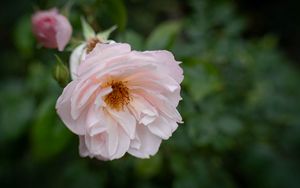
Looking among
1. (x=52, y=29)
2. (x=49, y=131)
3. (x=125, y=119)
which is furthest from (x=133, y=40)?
(x=125, y=119)

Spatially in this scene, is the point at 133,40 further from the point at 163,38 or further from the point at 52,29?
the point at 52,29

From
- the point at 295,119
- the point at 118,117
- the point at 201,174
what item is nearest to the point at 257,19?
the point at 295,119

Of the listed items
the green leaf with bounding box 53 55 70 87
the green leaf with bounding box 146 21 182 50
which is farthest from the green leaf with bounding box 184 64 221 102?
the green leaf with bounding box 53 55 70 87

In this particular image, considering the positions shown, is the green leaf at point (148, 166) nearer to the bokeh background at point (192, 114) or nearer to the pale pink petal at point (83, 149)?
the bokeh background at point (192, 114)

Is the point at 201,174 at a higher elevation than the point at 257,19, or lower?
higher

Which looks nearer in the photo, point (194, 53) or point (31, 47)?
point (194, 53)

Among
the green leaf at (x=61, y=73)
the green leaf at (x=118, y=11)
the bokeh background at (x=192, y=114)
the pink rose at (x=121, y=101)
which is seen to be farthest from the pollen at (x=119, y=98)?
the green leaf at (x=118, y=11)

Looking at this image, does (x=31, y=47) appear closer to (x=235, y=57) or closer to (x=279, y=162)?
(x=235, y=57)
